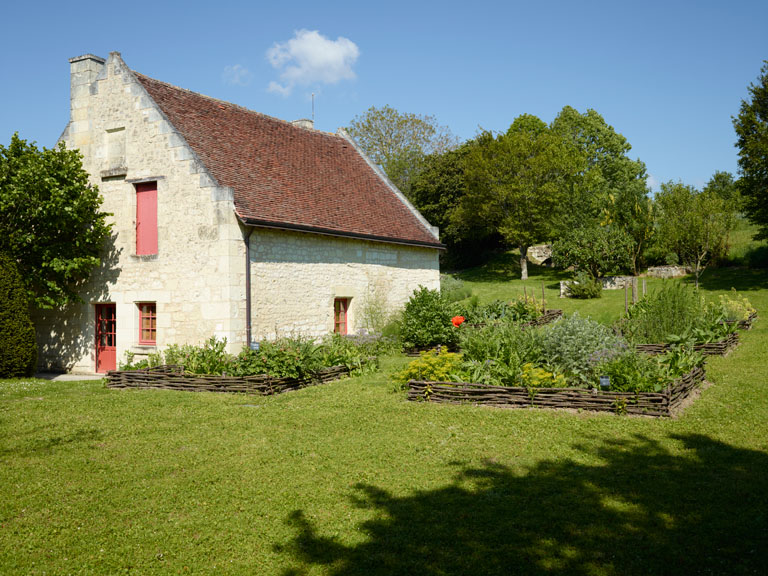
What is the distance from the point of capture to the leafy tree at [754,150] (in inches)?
951

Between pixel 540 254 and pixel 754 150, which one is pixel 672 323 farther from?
pixel 540 254

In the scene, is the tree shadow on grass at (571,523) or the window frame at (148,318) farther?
the window frame at (148,318)

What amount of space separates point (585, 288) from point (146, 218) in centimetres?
1789

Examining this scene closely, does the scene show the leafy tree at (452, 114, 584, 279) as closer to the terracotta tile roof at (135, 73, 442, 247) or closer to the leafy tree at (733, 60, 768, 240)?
the leafy tree at (733, 60, 768, 240)

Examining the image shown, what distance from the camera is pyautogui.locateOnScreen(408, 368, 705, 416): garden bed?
8664 mm

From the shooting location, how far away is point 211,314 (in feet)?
45.5

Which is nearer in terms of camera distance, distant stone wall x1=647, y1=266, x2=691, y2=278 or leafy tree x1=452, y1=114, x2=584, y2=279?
distant stone wall x1=647, y1=266, x2=691, y2=278

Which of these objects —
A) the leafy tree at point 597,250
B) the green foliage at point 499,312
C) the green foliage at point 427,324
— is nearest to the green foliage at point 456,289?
the leafy tree at point 597,250

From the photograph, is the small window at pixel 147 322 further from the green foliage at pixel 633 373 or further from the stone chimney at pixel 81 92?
the green foliage at pixel 633 373

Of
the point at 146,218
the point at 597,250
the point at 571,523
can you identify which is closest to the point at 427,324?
the point at 146,218

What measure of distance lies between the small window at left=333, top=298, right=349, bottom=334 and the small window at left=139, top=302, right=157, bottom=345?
468cm

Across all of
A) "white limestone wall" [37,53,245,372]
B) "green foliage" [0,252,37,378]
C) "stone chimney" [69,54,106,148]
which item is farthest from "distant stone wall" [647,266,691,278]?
"green foliage" [0,252,37,378]

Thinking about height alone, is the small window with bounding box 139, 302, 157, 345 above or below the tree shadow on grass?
above

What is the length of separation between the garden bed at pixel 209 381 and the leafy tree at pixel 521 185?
22.9 meters
